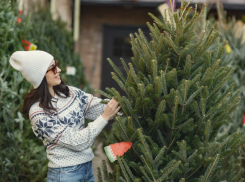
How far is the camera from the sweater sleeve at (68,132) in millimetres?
2326

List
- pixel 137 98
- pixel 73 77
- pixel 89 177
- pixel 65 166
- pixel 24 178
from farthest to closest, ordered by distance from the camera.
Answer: pixel 73 77, pixel 24 178, pixel 89 177, pixel 65 166, pixel 137 98

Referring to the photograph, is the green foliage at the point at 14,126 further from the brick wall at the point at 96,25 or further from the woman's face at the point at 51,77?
the brick wall at the point at 96,25

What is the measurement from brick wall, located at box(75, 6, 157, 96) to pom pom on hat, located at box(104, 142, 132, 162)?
720cm

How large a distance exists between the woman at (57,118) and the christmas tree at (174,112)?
0.66ft

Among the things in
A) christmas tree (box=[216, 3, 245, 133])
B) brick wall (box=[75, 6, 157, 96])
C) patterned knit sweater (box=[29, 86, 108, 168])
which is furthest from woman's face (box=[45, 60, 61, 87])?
brick wall (box=[75, 6, 157, 96])

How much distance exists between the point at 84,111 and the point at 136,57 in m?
0.60

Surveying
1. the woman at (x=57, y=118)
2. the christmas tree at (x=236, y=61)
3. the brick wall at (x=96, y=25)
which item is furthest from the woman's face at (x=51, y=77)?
the brick wall at (x=96, y=25)

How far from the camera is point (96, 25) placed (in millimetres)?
9531

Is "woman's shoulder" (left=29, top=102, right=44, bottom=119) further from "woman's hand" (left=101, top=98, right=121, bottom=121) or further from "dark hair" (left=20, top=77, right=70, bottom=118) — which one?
"woman's hand" (left=101, top=98, right=121, bottom=121)

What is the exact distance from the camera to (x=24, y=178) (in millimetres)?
3902

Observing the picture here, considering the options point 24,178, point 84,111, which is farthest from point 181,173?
point 24,178

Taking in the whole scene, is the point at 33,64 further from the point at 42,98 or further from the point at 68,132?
the point at 68,132

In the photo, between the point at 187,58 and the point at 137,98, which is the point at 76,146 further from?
the point at 187,58

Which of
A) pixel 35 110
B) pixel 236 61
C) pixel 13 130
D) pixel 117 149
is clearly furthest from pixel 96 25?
pixel 117 149
